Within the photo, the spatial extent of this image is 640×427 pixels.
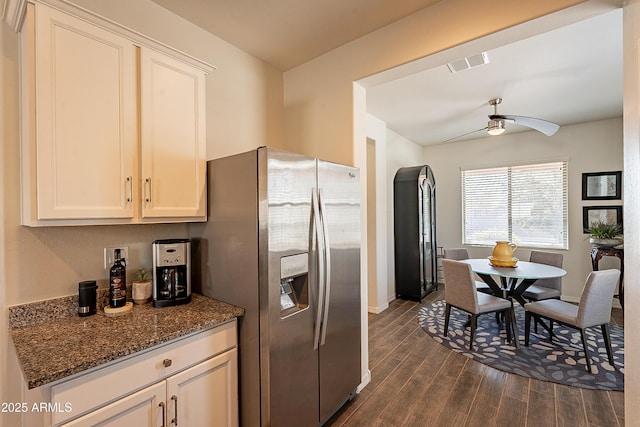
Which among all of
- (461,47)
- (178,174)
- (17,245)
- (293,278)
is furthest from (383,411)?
(461,47)

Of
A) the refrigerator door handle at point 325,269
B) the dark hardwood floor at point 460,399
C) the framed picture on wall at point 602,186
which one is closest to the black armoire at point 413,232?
the dark hardwood floor at point 460,399

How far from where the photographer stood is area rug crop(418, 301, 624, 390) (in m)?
2.55

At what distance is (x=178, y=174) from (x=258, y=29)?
1.31 meters

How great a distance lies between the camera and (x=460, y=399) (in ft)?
7.54

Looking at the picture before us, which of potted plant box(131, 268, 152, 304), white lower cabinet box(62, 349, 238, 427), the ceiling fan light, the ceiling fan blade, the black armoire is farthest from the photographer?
the black armoire

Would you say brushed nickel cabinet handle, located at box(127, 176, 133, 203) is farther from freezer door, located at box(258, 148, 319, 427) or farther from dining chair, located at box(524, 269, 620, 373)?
dining chair, located at box(524, 269, 620, 373)

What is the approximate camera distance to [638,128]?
1.21m

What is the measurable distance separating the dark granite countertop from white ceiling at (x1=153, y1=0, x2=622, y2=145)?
2002 mm

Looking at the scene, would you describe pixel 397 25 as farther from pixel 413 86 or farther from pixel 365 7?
pixel 413 86

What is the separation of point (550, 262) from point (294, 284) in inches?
150

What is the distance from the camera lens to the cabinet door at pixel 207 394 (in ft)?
4.62

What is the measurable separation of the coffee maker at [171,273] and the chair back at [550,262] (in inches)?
161

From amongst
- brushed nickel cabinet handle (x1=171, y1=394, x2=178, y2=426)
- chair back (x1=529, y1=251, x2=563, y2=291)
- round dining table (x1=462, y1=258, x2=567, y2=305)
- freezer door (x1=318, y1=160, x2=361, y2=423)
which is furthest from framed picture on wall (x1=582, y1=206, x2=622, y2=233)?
brushed nickel cabinet handle (x1=171, y1=394, x2=178, y2=426)

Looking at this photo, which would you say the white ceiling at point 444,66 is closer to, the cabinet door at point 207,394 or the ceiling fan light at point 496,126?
the ceiling fan light at point 496,126
